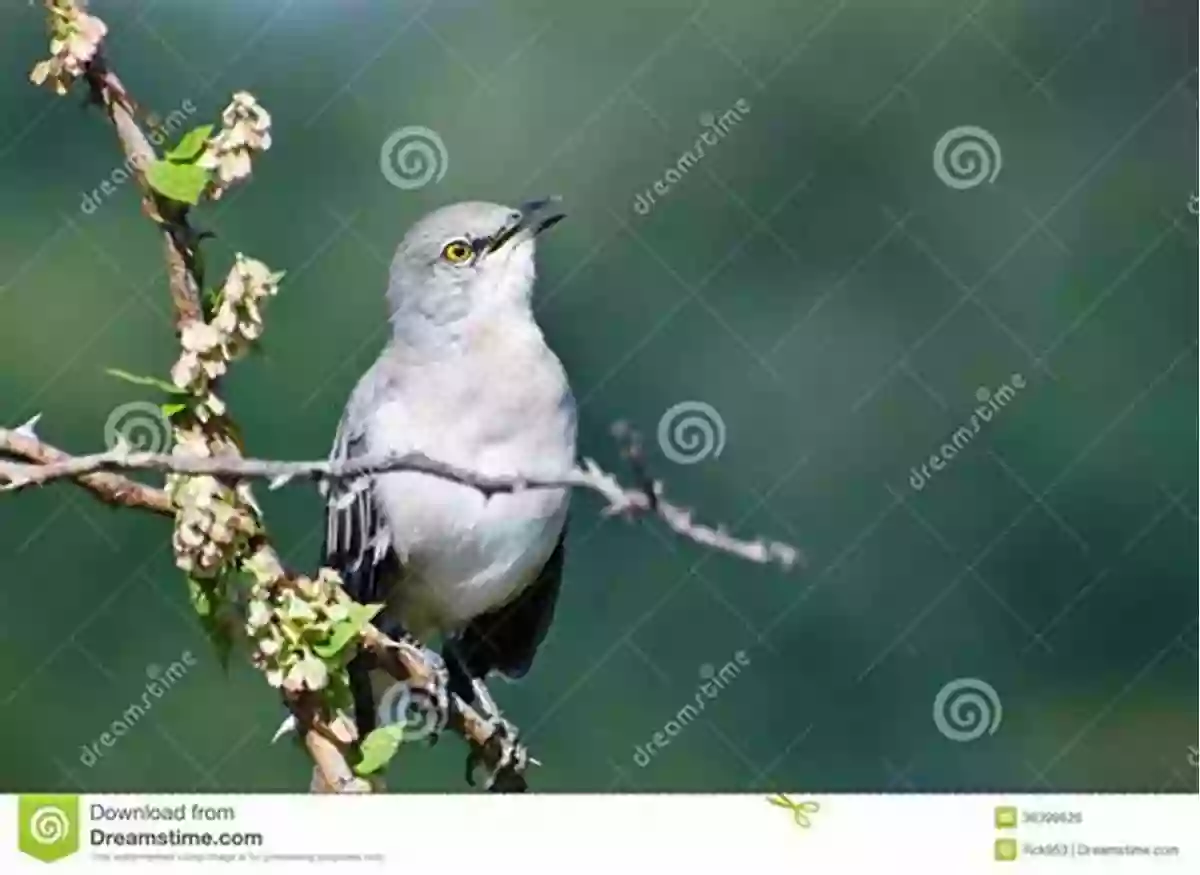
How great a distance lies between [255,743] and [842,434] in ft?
3.10

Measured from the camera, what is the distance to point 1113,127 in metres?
2.41

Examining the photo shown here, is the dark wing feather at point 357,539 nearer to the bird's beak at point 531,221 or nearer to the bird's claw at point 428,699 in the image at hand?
the bird's claw at point 428,699

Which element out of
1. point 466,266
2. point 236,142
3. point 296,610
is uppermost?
point 466,266

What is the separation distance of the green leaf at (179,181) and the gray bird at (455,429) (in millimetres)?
298

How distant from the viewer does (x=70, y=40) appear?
7.72ft

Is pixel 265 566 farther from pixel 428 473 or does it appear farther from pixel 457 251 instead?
pixel 457 251

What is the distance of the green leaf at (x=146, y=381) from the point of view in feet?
7.60

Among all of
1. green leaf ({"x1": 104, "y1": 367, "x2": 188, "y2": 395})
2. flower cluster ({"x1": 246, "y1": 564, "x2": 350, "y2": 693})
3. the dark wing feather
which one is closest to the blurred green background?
green leaf ({"x1": 104, "y1": 367, "x2": 188, "y2": 395})

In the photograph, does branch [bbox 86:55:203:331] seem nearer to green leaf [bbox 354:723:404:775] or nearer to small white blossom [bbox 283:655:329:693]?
small white blossom [bbox 283:655:329:693]
